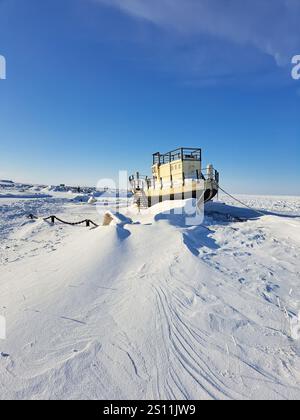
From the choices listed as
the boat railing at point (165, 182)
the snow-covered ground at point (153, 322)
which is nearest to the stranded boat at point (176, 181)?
the boat railing at point (165, 182)

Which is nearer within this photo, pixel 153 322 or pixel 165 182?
pixel 153 322

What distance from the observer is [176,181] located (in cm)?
1753

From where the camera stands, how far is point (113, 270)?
570cm

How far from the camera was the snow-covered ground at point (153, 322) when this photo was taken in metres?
2.77

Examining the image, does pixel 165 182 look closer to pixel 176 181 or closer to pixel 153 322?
pixel 176 181

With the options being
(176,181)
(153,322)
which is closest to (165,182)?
(176,181)

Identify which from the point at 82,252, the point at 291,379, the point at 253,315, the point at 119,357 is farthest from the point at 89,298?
the point at 291,379

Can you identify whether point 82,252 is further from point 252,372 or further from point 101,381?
point 252,372

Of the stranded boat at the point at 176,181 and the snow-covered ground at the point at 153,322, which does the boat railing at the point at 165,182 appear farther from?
the snow-covered ground at the point at 153,322

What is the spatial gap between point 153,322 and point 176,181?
14354 millimetres

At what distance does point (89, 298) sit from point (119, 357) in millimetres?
1660

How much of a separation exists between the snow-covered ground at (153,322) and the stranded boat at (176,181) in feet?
30.3

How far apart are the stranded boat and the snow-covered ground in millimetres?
9237

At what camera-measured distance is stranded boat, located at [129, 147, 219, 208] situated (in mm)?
16147
